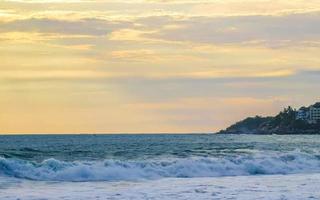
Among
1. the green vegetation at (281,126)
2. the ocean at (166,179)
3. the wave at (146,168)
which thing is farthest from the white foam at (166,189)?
the green vegetation at (281,126)

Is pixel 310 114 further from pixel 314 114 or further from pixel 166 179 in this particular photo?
pixel 166 179

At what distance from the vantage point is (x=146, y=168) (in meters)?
31.6

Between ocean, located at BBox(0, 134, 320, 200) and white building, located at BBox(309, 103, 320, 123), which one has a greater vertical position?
white building, located at BBox(309, 103, 320, 123)

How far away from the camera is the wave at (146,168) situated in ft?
96.9

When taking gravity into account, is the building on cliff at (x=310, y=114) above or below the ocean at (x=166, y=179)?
above

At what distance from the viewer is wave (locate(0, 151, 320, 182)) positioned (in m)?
29.5

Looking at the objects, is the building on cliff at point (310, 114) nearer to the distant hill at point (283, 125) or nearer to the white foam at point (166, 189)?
the distant hill at point (283, 125)

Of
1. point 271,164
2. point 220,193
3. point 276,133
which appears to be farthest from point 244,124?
point 220,193

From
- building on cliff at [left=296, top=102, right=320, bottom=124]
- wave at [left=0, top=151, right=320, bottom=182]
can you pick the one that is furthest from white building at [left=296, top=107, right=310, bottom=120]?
wave at [left=0, top=151, right=320, bottom=182]

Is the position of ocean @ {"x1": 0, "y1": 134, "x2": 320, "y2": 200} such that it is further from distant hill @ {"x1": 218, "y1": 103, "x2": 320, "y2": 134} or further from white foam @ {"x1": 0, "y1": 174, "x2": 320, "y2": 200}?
distant hill @ {"x1": 218, "y1": 103, "x2": 320, "y2": 134}

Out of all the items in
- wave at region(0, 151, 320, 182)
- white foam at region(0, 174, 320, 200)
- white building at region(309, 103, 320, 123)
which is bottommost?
white foam at region(0, 174, 320, 200)

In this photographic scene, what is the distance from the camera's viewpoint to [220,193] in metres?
21.6

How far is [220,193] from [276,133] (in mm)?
141644

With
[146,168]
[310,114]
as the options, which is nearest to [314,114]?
[310,114]
